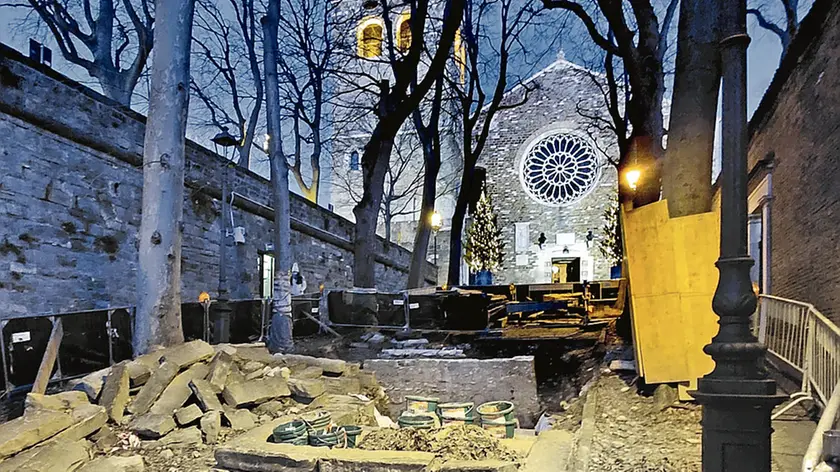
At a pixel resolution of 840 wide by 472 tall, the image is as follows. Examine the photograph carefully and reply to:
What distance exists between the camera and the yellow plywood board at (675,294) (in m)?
5.37

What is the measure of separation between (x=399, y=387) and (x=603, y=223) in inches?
1079

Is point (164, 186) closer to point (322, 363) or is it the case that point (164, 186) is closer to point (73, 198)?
point (73, 198)

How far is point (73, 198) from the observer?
909cm

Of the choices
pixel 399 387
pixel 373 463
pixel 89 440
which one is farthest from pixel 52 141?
pixel 373 463

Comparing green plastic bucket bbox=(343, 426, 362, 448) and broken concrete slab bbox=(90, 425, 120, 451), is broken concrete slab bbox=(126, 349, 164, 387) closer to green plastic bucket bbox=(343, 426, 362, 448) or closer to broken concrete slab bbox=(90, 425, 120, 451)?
broken concrete slab bbox=(90, 425, 120, 451)

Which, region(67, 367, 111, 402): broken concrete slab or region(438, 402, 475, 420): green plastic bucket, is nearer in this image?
region(67, 367, 111, 402): broken concrete slab

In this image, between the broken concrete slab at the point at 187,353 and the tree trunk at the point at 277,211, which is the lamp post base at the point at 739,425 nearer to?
the broken concrete slab at the point at 187,353

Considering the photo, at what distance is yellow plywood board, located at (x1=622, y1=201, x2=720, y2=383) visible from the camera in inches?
211

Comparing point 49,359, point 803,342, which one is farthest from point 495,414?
point 49,359

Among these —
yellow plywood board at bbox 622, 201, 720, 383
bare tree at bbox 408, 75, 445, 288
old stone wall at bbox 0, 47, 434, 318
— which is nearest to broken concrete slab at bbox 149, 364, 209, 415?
old stone wall at bbox 0, 47, 434, 318

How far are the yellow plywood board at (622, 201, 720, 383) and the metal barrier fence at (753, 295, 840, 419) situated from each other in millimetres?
905

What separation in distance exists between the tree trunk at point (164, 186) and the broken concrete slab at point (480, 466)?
15.2 ft

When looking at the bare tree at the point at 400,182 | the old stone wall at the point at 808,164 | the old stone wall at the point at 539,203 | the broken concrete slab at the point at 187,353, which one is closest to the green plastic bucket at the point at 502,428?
the broken concrete slab at the point at 187,353

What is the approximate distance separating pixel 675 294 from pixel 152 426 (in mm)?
5134
